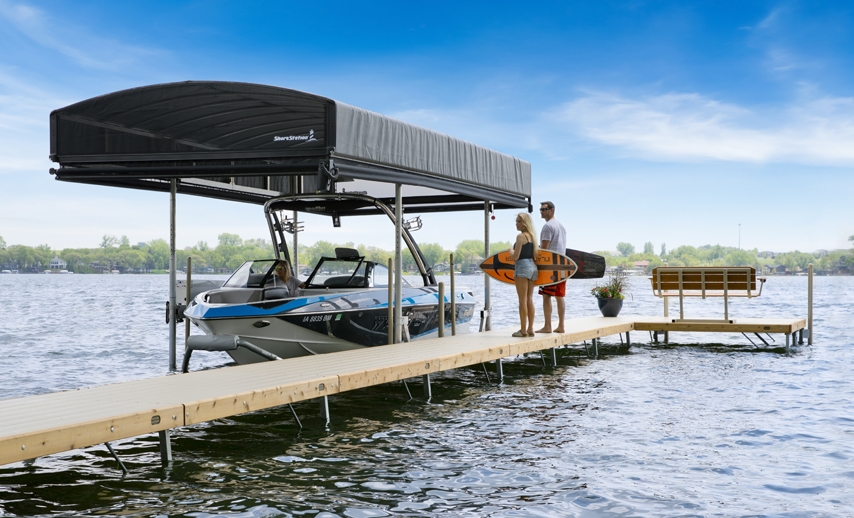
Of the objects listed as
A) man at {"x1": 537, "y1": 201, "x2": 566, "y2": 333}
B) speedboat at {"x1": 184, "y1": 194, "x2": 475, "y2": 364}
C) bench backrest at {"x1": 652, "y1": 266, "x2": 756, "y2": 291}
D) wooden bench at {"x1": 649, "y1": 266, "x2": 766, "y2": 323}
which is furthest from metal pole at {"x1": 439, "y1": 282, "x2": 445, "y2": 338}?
bench backrest at {"x1": 652, "y1": 266, "x2": 756, "y2": 291}

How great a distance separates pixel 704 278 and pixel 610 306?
2.20 meters

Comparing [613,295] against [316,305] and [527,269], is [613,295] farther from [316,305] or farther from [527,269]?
[316,305]

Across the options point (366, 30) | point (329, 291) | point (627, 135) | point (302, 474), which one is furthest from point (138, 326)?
point (627, 135)

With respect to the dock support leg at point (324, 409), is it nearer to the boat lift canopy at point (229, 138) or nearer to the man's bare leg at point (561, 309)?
the boat lift canopy at point (229, 138)

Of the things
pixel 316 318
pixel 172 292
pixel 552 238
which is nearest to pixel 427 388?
pixel 316 318

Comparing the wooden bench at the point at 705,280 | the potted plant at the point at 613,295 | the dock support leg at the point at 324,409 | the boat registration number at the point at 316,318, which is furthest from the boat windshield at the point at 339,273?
the potted plant at the point at 613,295

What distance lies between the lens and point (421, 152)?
9250 millimetres

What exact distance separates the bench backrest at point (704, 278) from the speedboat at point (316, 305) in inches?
189

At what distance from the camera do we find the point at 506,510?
186 inches

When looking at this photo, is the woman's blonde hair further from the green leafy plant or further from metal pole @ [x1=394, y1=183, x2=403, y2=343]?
the green leafy plant

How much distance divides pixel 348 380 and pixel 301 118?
2.82 metres

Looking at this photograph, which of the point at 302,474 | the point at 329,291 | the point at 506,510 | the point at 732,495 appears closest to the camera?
the point at 506,510

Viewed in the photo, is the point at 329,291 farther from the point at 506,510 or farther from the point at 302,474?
the point at 506,510

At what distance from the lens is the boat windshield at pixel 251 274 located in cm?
1009
